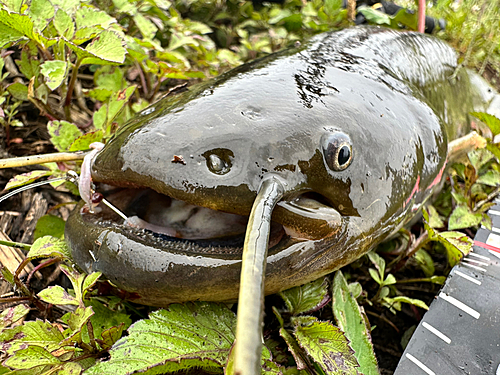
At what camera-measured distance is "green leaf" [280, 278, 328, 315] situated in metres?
1.47

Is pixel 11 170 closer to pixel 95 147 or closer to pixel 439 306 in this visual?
pixel 95 147

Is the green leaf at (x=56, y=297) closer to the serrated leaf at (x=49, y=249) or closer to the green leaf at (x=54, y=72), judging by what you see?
the serrated leaf at (x=49, y=249)

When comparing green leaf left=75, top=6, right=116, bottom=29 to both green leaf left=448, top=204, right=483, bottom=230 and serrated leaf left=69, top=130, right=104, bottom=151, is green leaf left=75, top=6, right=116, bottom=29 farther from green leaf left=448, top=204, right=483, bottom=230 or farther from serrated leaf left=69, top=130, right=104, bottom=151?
green leaf left=448, top=204, right=483, bottom=230

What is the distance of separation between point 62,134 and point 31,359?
0.97 m

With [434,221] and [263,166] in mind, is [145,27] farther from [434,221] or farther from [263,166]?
[434,221]

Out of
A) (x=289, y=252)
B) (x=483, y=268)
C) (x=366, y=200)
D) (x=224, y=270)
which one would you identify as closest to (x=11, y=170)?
(x=224, y=270)

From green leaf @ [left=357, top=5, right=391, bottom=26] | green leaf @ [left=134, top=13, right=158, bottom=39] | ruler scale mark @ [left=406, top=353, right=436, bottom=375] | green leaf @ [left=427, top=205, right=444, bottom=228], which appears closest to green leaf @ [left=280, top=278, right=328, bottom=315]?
ruler scale mark @ [left=406, top=353, right=436, bottom=375]

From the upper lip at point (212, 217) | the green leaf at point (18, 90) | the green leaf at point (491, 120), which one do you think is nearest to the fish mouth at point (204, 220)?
the upper lip at point (212, 217)

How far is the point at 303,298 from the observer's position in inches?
58.4

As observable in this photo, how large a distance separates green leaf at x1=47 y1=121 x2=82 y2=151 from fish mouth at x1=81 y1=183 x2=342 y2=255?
0.45 meters

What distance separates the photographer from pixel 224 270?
4.09 feet

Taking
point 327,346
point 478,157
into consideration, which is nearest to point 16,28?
point 327,346

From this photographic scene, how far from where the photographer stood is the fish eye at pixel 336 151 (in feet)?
4.34

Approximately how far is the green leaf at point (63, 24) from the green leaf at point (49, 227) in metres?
0.79
